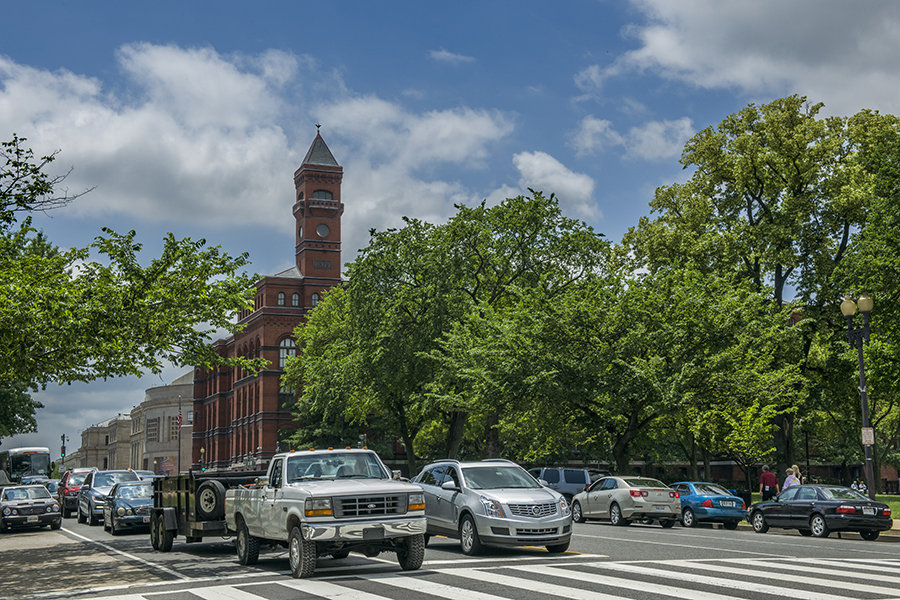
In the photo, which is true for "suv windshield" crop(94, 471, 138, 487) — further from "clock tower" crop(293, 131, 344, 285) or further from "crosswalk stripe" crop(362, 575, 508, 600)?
"clock tower" crop(293, 131, 344, 285)

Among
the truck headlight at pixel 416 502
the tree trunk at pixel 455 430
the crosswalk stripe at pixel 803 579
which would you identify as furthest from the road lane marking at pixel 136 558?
the tree trunk at pixel 455 430

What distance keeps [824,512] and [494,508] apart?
10.6 meters

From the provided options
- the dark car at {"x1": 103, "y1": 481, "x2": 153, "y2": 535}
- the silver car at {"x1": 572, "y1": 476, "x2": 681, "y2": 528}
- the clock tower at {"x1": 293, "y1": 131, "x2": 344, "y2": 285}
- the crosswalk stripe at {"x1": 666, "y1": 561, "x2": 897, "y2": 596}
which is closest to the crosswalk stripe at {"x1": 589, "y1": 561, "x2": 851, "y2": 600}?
the crosswalk stripe at {"x1": 666, "y1": 561, "x2": 897, "y2": 596}

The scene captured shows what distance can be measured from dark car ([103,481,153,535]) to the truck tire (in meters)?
8.20

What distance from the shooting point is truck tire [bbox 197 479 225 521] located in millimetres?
17250

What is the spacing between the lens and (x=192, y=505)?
17750 millimetres

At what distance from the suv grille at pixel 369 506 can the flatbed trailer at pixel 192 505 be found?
174 inches

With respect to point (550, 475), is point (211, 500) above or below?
above

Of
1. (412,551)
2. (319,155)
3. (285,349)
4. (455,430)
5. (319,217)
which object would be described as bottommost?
(412,551)

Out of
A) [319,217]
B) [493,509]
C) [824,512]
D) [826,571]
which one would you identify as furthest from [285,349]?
[826,571]

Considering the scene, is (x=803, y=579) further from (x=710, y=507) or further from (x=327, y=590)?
(x=710, y=507)

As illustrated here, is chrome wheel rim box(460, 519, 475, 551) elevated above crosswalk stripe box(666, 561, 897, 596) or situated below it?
above

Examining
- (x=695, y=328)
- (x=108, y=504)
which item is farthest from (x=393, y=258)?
(x=108, y=504)

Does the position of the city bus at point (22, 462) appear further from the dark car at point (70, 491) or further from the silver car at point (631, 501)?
the silver car at point (631, 501)
